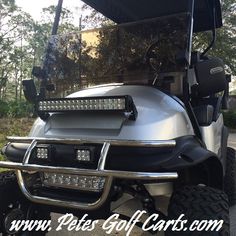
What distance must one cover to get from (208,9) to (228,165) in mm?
1752

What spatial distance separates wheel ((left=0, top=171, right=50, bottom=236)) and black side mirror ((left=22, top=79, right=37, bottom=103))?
2.25 ft

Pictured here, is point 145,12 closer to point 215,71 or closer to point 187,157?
point 215,71

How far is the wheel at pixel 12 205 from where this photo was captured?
119 inches

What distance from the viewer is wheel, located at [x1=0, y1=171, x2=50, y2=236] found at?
9.93ft

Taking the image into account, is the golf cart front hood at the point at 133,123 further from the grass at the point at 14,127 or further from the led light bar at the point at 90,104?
the grass at the point at 14,127

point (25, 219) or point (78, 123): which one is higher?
point (78, 123)

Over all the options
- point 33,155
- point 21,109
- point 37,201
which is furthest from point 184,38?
point 21,109

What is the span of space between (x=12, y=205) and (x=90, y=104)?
3.57 ft

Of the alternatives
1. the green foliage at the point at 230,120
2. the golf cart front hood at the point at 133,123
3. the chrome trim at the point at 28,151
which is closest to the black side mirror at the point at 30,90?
the golf cart front hood at the point at 133,123

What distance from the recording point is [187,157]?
2.45 meters

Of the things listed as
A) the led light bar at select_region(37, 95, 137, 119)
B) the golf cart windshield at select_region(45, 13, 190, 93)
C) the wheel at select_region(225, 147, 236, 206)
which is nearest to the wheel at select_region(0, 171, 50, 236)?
the led light bar at select_region(37, 95, 137, 119)

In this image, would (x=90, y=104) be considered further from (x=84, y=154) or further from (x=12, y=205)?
(x=12, y=205)

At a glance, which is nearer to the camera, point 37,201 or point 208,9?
point 37,201

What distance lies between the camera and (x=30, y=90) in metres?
3.44
